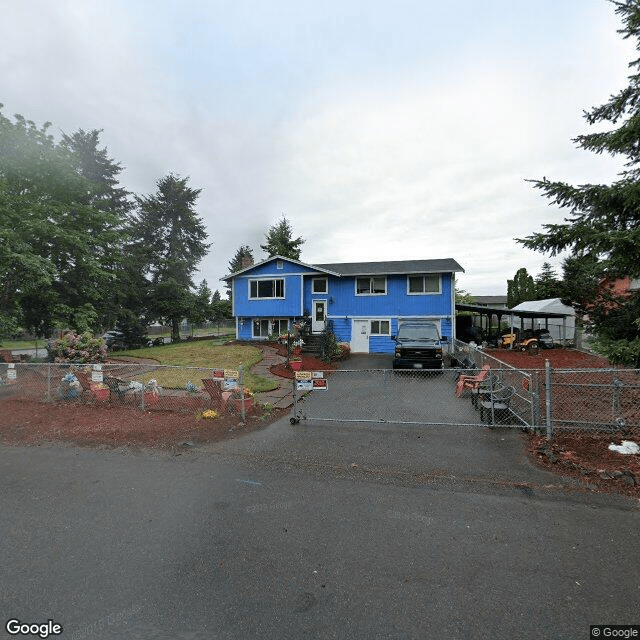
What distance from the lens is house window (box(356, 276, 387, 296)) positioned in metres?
22.6

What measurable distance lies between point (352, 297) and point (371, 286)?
1.51 meters

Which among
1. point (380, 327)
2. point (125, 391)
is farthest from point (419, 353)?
point (125, 391)

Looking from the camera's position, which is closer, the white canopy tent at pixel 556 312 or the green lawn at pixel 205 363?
the green lawn at pixel 205 363

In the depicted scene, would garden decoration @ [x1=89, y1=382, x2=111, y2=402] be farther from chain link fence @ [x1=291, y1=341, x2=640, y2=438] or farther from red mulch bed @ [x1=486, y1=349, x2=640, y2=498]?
red mulch bed @ [x1=486, y1=349, x2=640, y2=498]

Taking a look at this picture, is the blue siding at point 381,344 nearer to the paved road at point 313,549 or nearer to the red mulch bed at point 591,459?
the red mulch bed at point 591,459

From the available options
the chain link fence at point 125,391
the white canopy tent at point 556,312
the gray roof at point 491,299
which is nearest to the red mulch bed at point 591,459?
the chain link fence at point 125,391

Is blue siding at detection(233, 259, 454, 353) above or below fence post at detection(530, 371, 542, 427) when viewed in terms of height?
above

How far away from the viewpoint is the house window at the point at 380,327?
22500mm

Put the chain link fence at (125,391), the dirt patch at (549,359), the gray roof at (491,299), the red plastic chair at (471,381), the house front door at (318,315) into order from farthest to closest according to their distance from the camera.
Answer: the gray roof at (491,299) < the house front door at (318,315) < the dirt patch at (549,359) < the red plastic chair at (471,381) < the chain link fence at (125,391)

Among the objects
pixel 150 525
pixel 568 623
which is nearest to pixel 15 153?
pixel 150 525

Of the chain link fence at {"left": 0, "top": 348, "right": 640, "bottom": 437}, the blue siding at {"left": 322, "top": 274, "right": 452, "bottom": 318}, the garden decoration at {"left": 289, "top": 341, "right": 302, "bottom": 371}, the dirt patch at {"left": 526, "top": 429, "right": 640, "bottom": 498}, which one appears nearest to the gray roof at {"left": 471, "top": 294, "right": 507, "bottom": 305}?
the blue siding at {"left": 322, "top": 274, "right": 452, "bottom": 318}

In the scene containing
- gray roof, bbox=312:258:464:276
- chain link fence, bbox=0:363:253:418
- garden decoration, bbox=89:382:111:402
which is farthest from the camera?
gray roof, bbox=312:258:464:276

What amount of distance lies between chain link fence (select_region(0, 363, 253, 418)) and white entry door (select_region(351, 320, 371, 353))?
43.9ft

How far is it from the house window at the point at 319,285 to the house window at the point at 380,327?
4223 mm
